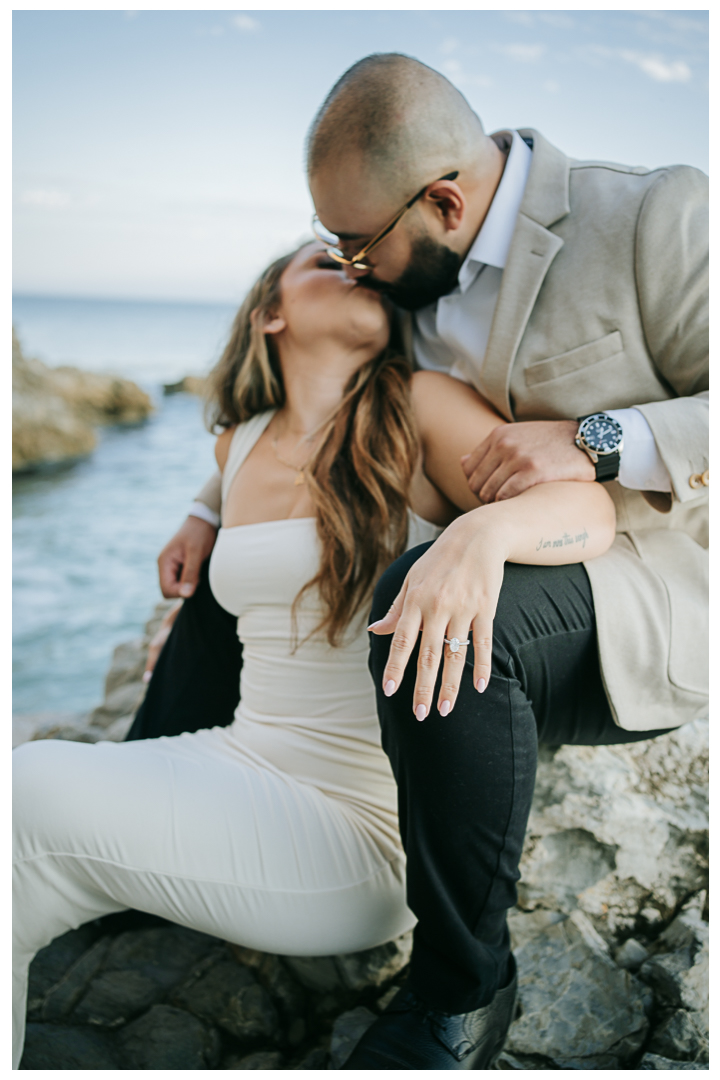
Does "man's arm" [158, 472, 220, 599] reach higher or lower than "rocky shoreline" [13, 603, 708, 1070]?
higher

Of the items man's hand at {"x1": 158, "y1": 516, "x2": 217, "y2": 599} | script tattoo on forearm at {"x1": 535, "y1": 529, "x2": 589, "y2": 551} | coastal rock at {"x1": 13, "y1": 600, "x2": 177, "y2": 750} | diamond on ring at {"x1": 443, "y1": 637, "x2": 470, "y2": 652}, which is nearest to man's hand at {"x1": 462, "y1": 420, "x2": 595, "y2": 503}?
script tattoo on forearm at {"x1": 535, "y1": 529, "x2": 589, "y2": 551}

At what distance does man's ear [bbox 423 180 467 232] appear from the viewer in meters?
1.78

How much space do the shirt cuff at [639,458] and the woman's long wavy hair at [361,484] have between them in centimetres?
51

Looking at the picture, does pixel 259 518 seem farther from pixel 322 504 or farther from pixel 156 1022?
pixel 156 1022

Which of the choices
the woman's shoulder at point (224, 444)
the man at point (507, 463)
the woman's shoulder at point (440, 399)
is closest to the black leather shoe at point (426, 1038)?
the man at point (507, 463)

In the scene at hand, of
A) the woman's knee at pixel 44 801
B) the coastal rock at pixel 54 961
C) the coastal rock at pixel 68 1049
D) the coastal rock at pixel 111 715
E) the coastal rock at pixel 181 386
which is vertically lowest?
the coastal rock at pixel 181 386

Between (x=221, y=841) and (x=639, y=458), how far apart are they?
121 cm

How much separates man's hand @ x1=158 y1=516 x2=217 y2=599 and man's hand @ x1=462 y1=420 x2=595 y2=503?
0.98m

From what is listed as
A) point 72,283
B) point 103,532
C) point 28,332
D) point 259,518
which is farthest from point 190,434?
point 28,332

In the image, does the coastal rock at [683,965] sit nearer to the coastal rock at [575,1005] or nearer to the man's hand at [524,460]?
the coastal rock at [575,1005]

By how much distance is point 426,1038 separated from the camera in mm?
1232

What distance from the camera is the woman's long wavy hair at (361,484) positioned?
66.5 inches

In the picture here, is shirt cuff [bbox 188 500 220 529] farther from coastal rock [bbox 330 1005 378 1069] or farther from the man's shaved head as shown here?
coastal rock [bbox 330 1005 378 1069]

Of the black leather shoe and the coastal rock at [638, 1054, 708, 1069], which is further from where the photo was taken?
the coastal rock at [638, 1054, 708, 1069]
